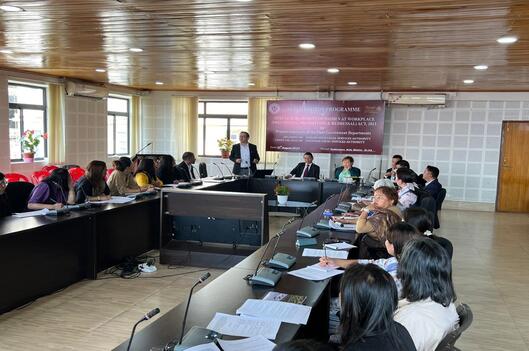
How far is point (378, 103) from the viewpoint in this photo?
9.24 meters

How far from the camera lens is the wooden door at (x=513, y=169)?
9.16 meters

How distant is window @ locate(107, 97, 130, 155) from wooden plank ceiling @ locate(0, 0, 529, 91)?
258 cm

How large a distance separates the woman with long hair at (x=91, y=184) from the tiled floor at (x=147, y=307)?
3.12 feet

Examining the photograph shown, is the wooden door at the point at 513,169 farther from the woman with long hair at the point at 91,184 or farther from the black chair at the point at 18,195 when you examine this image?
the black chair at the point at 18,195

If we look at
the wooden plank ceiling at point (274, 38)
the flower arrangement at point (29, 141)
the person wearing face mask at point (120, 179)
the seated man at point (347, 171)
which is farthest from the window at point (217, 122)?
the person wearing face mask at point (120, 179)

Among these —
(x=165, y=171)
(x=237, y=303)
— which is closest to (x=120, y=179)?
(x=165, y=171)

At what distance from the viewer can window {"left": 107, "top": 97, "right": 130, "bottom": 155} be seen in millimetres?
10109

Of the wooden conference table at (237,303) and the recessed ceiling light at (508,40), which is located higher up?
the recessed ceiling light at (508,40)

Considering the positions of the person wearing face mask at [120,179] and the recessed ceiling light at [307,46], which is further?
the person wearing face mask at [120,179]

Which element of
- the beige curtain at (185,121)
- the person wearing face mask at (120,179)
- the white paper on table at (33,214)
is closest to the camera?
the white paper on table at (33,214)

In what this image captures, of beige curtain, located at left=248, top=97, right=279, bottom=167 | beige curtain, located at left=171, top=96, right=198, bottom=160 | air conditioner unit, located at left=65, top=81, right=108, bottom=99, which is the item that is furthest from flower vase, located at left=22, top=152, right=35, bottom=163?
beige curtain, located at left=248, top=97, right=279, bottom=167

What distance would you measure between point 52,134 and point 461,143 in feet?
26.3

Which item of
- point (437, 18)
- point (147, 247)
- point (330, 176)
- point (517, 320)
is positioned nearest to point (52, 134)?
point (147, 247)

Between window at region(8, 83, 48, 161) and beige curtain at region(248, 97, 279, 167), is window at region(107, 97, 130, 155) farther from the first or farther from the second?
beige curtain at region(248, 97, 279, 167)
